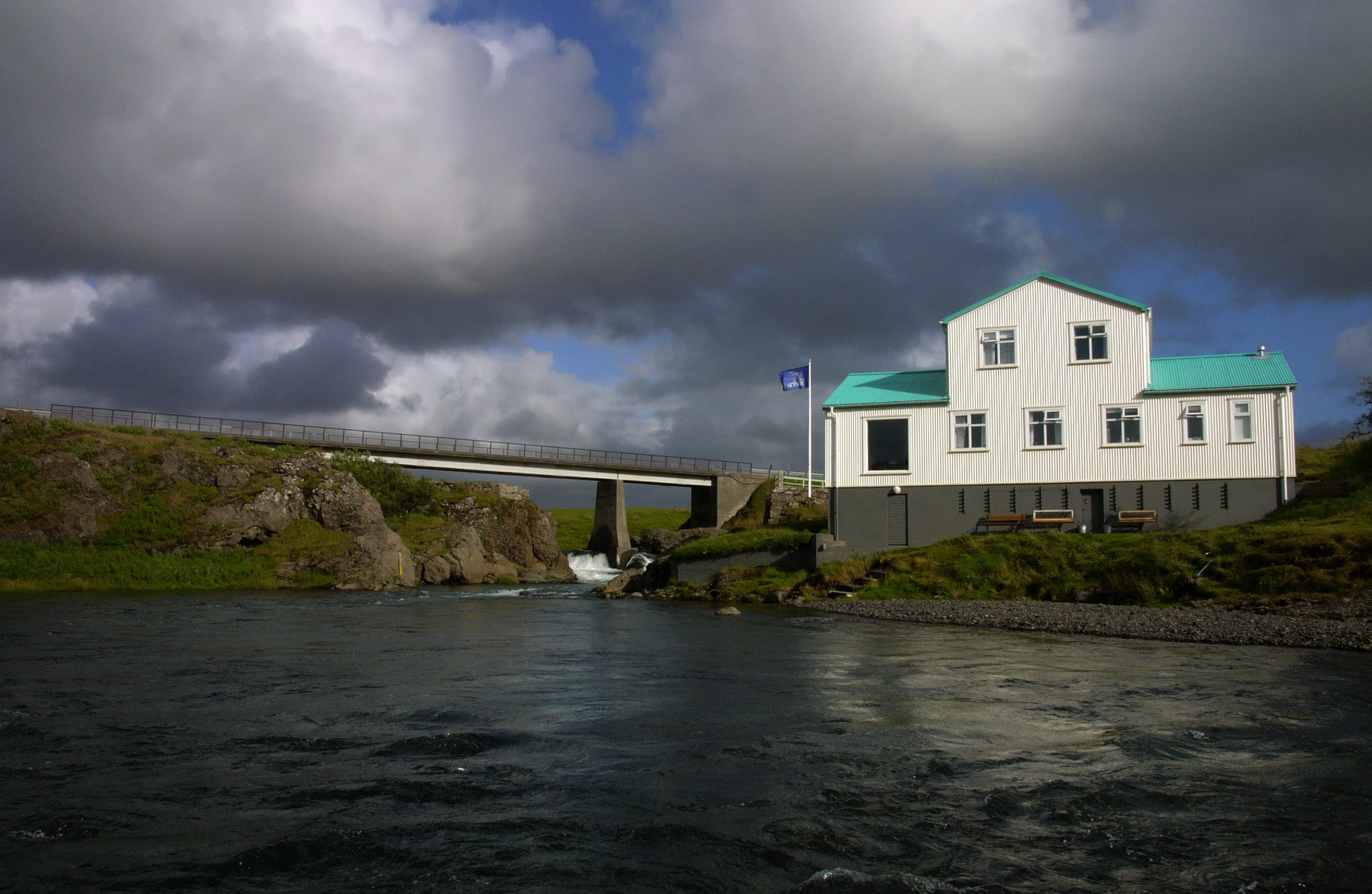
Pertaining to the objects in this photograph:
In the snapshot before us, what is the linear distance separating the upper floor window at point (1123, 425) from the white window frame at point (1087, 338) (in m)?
2.06

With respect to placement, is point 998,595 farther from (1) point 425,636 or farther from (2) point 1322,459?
(2) point 1322,459

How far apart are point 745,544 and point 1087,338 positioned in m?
17.1

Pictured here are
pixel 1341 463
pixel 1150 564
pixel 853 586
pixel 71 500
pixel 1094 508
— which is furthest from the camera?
pixel 71 500

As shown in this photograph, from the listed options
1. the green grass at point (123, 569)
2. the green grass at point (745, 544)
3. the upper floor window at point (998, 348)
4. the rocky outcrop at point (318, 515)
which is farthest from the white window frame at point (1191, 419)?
the green grass at point (123, 569)

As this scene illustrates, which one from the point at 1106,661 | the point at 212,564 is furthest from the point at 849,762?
the point at 212,564

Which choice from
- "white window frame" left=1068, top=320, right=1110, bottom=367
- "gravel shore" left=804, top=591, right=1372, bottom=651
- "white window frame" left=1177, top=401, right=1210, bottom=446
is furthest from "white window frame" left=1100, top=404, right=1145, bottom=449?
"gravel shore" left=804, top=591, right=1372, bottom=651

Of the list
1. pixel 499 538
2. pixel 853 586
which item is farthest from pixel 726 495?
pixel 853 586

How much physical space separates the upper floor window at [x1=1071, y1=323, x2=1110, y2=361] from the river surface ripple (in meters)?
21.8

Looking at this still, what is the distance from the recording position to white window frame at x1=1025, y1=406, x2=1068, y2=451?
37.4 meters

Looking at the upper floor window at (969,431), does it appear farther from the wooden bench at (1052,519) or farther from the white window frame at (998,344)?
the wooden bench at (1052,519)

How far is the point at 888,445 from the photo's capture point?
40.5 metres

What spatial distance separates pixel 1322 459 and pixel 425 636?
42.0 meters

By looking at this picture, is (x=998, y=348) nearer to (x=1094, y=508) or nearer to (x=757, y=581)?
(x=1094, y=508)

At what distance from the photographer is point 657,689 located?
13867mm
